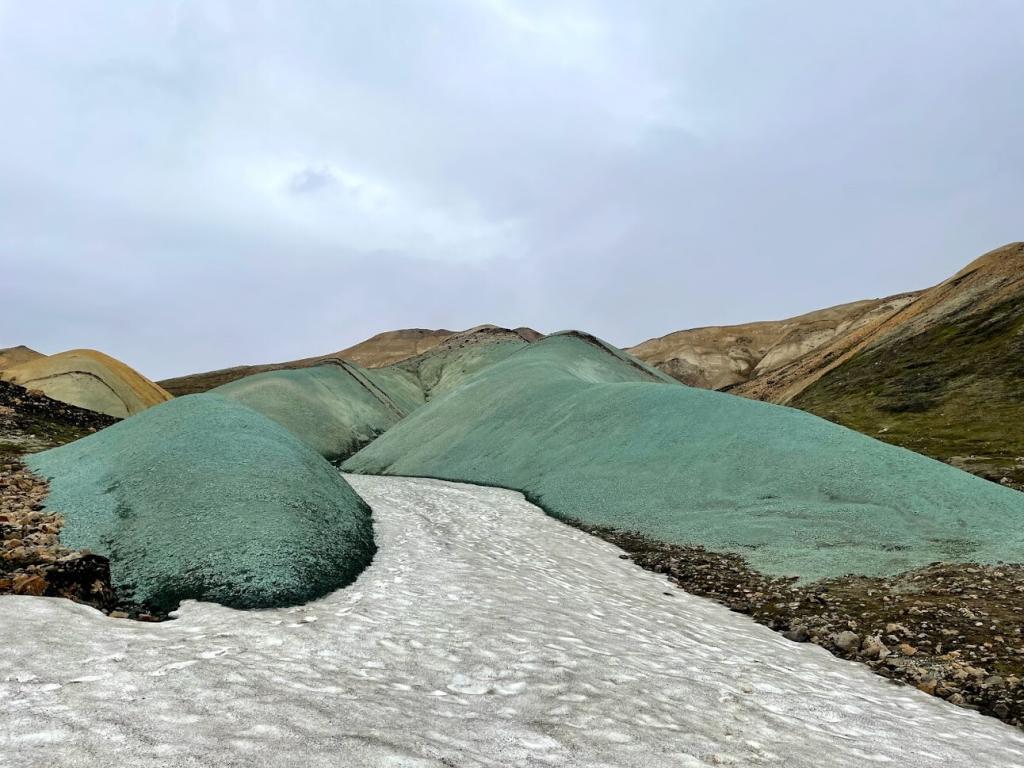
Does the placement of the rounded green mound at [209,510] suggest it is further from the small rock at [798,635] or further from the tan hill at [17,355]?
the tan hill at [17,355]

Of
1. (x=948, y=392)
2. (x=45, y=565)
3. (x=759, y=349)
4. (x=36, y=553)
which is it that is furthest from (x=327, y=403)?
(x=759, y=349)

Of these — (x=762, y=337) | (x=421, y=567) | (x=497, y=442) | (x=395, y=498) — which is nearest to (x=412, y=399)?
(x=497, y=442)

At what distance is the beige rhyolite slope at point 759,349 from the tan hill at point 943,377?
35.8 meters

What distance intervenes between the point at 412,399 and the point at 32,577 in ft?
358

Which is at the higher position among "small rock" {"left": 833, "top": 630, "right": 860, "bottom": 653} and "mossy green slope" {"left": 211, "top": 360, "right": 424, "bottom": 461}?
"mossy green slope" {"left": 211, "top": 360, "right": 424, "bottom": 461}

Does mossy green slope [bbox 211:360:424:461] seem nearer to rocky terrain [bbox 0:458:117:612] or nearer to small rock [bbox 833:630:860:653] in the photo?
rocky terrain [bbox 0:458:117:612]

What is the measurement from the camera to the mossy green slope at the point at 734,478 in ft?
65.3

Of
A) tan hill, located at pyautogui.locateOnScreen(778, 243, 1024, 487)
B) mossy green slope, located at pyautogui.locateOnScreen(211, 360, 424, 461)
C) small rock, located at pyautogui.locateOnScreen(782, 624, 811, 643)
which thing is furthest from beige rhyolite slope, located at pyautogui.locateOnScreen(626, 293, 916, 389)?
small rock, located at pyautogui.locateOnScreen(782, 624, 811, 643)

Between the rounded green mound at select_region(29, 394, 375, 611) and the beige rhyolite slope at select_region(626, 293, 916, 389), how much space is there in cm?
16171

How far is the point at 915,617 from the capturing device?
13234 mm

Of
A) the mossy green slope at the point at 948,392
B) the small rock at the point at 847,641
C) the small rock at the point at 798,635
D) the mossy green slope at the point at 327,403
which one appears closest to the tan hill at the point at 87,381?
the mossy green slope at the point at 327,403

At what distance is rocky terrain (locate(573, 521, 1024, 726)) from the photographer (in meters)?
10.4

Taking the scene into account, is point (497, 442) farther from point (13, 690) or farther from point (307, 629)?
point (13, 690)

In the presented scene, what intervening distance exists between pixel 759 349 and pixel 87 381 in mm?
179769
